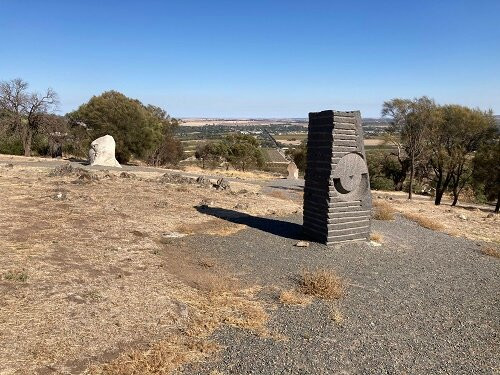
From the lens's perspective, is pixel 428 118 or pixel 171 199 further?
pixel 428 118

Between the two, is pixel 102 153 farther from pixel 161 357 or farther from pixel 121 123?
pixel 161 357

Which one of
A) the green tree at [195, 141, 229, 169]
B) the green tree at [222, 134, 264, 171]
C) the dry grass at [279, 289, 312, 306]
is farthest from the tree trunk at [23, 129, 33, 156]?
the dry grass at [279, 289, 312, 306]

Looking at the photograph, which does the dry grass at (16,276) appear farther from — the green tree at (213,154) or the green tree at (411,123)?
the green tree at (213,154)

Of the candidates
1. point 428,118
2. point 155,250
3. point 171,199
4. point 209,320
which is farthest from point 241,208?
point 428,118

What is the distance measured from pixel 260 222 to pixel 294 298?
7860 millimetres

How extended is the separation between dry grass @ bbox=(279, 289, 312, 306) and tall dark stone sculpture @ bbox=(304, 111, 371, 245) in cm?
462

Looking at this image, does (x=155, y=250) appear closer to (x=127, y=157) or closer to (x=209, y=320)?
(x=209, y=320)

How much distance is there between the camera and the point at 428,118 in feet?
108

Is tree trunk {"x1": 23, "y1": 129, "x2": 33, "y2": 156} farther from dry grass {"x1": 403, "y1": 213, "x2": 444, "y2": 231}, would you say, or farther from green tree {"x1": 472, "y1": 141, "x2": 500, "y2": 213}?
green tree {"x1": 472, "y1": 141, "x2": 500, "y2": 213}

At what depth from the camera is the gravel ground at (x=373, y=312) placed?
609cm

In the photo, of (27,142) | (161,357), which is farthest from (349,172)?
(27,142)

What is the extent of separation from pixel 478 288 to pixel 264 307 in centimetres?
596

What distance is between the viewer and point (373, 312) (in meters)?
7.99

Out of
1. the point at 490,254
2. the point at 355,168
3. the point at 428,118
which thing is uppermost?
the point at 428,118
